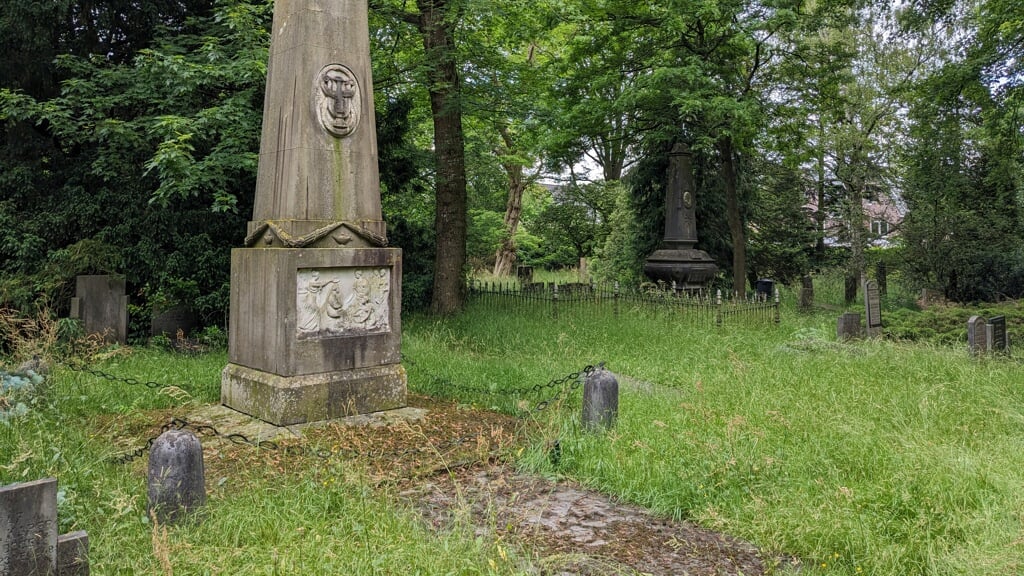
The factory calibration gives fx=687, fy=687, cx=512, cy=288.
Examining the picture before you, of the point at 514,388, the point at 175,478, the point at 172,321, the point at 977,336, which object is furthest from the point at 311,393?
the point at 977,336

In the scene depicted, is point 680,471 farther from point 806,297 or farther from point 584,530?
point 806,297

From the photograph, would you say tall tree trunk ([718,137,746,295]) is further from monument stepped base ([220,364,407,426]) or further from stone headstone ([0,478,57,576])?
stone headstone ([0,478,57,576])

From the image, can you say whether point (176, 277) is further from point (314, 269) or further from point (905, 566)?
point (905, 566)

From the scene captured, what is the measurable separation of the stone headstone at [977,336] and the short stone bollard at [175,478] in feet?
30.4

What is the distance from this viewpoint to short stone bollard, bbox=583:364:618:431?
219 inches

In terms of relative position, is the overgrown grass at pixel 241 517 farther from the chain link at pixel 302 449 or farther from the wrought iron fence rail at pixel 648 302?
the wrought iron fence rail at pixel 648 302

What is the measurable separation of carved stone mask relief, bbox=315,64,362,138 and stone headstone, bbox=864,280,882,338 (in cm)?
860

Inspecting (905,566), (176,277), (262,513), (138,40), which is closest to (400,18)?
(138,40)

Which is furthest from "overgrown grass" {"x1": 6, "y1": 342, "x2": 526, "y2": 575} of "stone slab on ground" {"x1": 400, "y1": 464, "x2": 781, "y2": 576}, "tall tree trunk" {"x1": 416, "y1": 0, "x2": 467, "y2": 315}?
"tall tree trunk" {"x1": 416, "y1": 0, "x2": 467, "y2": 315}

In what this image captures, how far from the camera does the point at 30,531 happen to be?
102 inches

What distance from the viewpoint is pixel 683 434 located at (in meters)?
5.31

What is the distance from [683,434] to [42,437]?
4646 millimetres

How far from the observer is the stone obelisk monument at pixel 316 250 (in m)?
5.80

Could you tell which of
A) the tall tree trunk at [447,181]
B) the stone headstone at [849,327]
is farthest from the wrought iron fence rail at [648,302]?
the stone headstone at [849,327]
